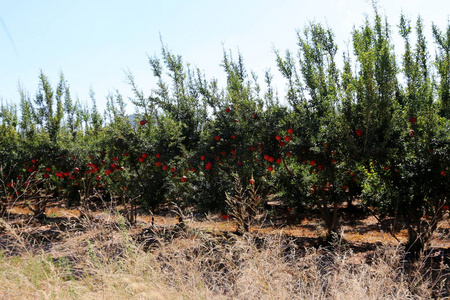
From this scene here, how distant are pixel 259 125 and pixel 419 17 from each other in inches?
299

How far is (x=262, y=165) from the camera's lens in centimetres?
646

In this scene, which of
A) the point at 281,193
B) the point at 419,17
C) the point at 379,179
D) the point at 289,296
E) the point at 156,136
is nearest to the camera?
the point at 289,296

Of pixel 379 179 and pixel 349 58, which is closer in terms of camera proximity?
pixel 379 179

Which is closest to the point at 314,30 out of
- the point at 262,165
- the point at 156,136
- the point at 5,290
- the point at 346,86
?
the point at 346,86

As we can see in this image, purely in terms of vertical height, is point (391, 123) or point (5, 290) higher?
point (391, 123)

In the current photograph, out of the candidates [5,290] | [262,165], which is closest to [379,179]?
[262,165]

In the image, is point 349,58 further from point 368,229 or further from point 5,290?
point 5,290

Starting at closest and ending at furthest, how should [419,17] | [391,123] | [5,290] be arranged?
[5,290] → [391,123] → [419,17]

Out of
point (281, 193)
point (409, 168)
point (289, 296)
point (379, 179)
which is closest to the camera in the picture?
point (289, 296)

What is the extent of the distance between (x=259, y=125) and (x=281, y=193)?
155cm

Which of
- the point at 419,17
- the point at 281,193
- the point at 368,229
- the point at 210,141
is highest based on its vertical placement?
the point at 419,17

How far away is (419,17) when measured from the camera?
10320 millimetres

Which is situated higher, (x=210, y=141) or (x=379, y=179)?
(x=210, y=141)

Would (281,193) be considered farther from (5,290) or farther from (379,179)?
(5,290)
